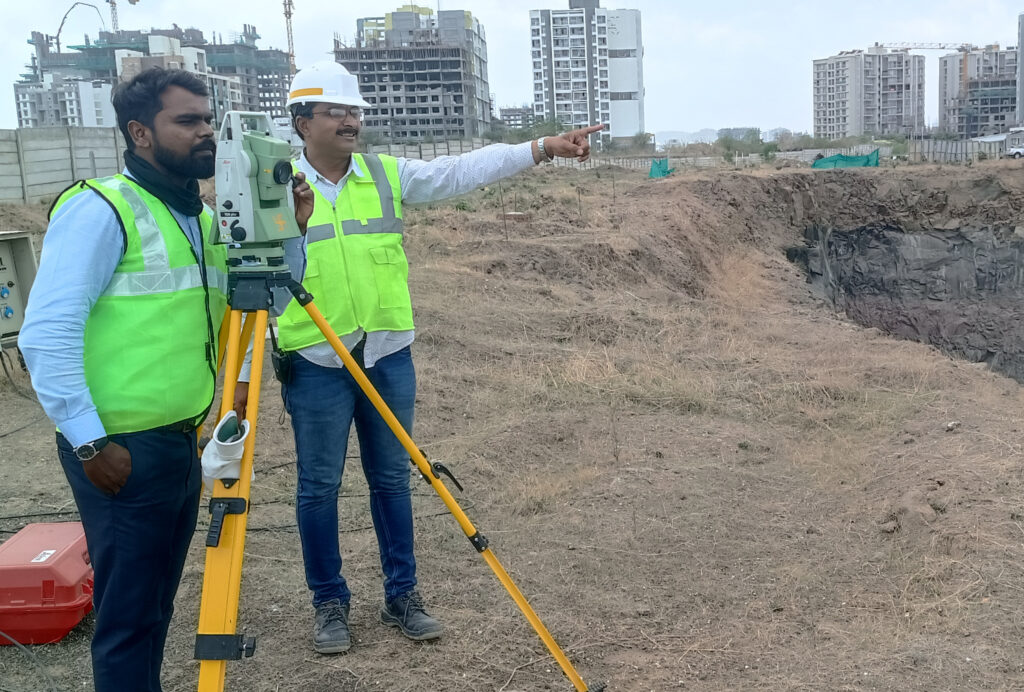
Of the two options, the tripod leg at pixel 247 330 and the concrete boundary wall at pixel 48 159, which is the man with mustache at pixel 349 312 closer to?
the tripod leg at pixel 247 330

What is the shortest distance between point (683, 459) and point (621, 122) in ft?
327

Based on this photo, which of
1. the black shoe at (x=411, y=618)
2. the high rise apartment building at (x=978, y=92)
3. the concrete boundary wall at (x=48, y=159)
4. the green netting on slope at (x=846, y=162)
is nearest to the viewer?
the black shoe at (x=411, y=618)

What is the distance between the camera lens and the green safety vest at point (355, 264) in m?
2.91

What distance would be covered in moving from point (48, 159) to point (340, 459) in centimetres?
2550

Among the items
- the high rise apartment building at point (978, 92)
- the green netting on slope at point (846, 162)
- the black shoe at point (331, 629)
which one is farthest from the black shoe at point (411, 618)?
the high rise apartment building at point (978, 92)

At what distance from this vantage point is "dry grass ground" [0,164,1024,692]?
304 centimetres

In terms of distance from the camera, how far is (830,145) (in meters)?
51.9

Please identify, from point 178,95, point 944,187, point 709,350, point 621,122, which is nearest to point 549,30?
point 621,122

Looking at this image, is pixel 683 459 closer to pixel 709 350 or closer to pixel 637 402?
pixel 637 402

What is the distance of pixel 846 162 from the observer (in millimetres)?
31125

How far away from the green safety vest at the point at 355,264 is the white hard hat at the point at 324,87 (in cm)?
22

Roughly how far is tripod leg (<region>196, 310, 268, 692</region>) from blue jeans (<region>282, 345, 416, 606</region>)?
821mm

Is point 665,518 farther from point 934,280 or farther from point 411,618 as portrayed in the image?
point 934,280

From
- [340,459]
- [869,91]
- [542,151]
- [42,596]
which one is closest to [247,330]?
[340,459]
